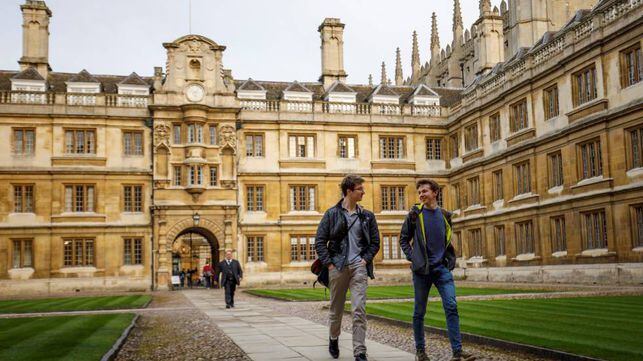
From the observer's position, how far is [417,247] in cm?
885

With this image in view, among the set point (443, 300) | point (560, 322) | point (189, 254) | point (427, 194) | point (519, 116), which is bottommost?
point (560, 322)

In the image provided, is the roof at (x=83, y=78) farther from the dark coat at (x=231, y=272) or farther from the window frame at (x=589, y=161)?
the window frame at (x=589, y=161)

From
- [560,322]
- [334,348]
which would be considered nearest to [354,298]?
[334,348]

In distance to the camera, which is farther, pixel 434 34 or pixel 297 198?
pixel 434 34

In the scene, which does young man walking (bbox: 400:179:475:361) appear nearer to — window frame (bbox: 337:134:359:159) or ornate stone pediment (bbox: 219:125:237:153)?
ornate stone pediment (bbox: 219:125:237:153)

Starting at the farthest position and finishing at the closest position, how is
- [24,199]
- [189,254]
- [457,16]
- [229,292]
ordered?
[457,16] < [189,254] < [24,199] < [229,292]

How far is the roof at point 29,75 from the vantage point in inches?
1617

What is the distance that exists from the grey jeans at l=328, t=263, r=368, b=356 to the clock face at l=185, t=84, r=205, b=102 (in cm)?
3390

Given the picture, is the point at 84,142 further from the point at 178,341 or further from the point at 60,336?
the point at 178,341

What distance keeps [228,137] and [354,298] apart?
33539 mm

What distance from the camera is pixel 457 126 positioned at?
143 ft

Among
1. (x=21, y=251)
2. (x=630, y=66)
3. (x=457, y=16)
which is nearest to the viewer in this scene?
(x=630, y=66)

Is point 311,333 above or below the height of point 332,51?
below

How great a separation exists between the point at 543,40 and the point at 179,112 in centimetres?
2068
